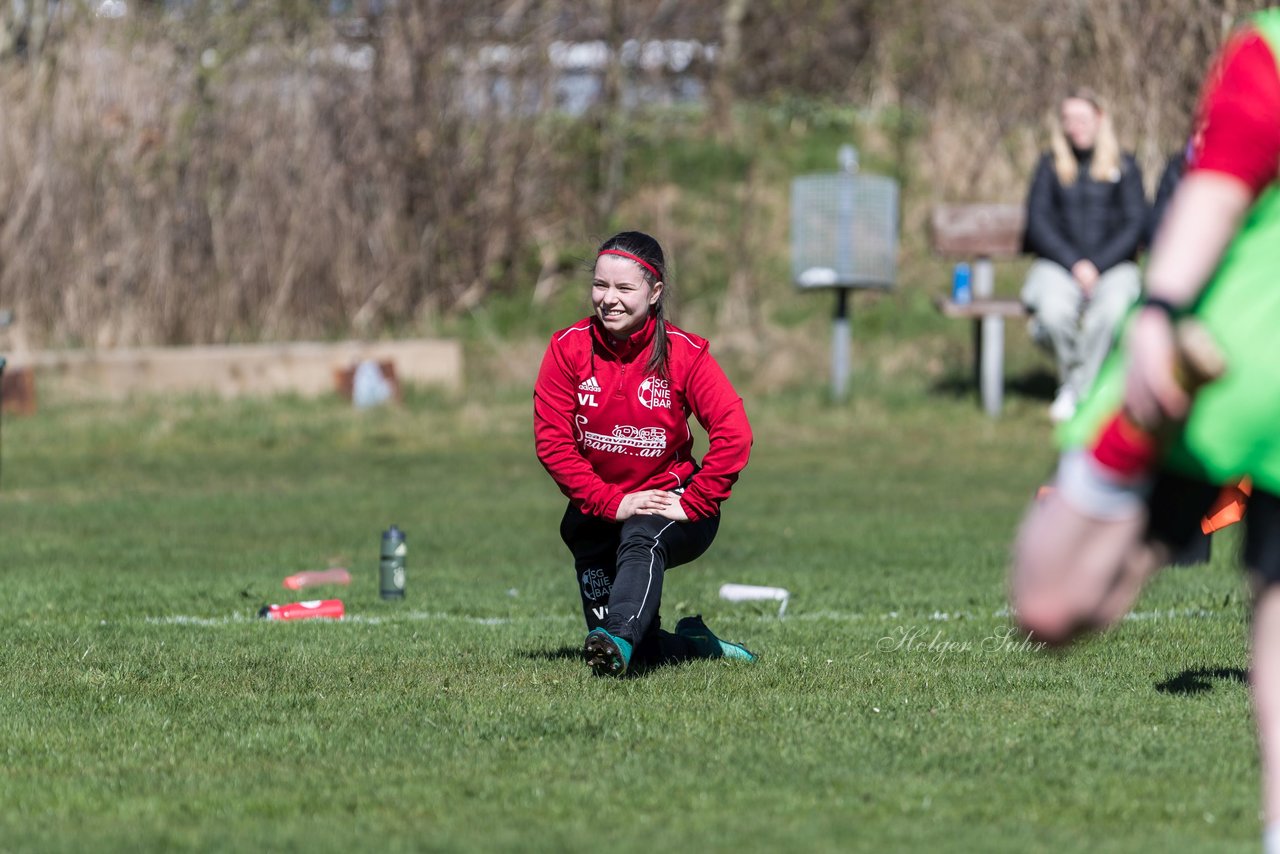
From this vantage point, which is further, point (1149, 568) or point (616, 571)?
point (616, 571)

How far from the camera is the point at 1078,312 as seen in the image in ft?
45.3

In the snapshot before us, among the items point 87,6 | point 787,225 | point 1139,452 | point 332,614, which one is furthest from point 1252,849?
point 787,225

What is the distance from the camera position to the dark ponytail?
21.0 feet

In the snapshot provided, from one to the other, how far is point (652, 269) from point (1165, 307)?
334 centimetres

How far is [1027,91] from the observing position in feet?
69.1

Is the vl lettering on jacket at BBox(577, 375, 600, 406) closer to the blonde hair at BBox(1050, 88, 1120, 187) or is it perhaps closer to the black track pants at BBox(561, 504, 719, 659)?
Answer: the black track pants at BBox(561, 504, 719, 659)

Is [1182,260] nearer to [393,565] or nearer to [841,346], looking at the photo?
[393,565]

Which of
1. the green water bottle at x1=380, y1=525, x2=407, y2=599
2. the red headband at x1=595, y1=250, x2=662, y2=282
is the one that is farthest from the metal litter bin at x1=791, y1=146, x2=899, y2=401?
the red headband at x1=595, y1=250, x2=662, y2=282

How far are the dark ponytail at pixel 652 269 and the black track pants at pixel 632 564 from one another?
51 cm

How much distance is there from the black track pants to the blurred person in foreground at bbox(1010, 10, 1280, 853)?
2.92 metres

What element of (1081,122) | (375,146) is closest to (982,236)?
(1081,122)

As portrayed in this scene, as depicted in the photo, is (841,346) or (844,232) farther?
(844,232)

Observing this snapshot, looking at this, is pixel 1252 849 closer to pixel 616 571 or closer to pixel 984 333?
pixel 616 571

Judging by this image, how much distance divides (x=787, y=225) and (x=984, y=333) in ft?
21.2
